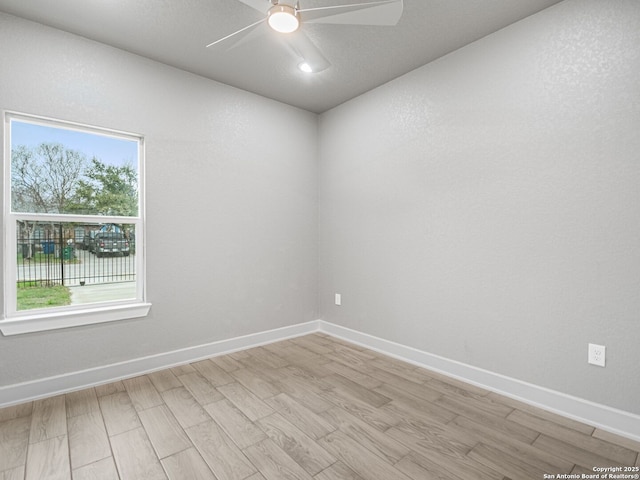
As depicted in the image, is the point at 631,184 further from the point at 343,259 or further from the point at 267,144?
the point at 267,144

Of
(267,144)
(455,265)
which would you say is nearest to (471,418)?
(455,265)

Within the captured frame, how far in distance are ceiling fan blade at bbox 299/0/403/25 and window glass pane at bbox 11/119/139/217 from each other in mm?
1905

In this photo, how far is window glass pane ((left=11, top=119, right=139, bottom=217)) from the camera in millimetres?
2414

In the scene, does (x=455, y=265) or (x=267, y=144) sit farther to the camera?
(x=267, y=144)

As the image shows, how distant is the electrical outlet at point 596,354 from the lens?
2043 millimetres

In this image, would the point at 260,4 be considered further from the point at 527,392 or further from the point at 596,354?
the point at 527,392

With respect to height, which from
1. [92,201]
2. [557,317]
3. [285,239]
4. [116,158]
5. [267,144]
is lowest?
[557,317]

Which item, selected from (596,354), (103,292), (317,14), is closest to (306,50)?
(317,14)

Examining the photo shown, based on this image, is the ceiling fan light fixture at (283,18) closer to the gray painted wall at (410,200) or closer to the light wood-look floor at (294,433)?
the gray painted wall at (410,200)

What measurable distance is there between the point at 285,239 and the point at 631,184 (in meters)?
2.95

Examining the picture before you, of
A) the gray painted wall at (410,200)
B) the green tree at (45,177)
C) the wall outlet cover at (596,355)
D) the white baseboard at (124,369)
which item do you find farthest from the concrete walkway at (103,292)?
the wall outlet cover at (596,355)

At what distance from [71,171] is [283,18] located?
80.9 inches

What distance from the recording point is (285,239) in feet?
12.5

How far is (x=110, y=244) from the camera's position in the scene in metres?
2.79
